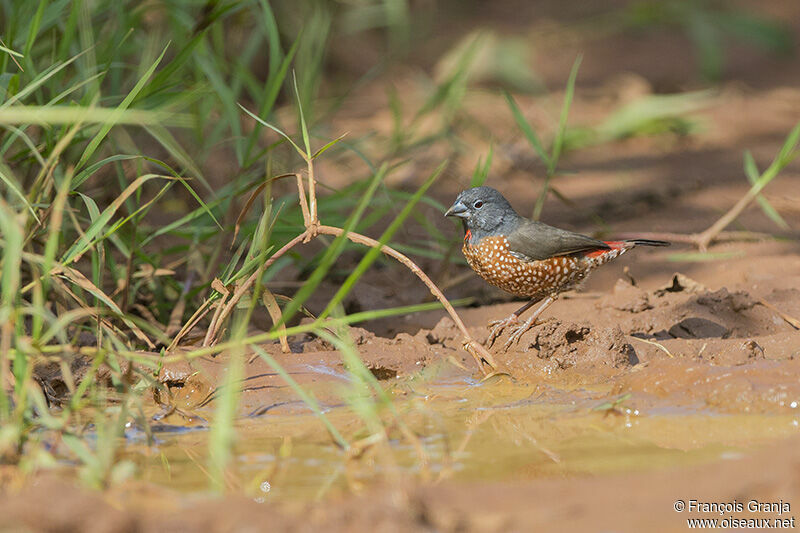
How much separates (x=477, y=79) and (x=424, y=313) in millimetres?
4736

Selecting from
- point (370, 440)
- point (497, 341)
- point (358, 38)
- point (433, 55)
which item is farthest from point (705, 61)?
point (370, 440)

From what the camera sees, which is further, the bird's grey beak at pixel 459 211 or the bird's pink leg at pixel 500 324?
the bird's grey beak at pixel 459 211

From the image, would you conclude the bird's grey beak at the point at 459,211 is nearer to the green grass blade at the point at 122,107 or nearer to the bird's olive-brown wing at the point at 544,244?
the bird's olive-brown wing at the point at 544,244

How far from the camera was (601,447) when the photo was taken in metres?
3.07

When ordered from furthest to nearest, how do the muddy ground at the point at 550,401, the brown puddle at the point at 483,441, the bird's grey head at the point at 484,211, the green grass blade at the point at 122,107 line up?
the bird's grey head at the point at 484,211 → the green grass blade at the point at 122,107 → the brown puddle at the point at 483,441 → the muddy ground at the point at 550,401

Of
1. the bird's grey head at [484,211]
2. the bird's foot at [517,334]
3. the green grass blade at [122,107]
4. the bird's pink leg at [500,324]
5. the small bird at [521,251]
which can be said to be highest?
the green grass blade at [122,107]

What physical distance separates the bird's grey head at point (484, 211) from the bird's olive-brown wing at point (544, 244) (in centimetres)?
10

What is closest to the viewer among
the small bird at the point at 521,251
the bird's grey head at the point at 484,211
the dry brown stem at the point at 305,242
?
the dry brown stem at the point at 305,242

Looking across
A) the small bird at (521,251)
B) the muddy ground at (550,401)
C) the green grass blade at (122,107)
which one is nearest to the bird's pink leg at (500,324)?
the small bird at (521,251)

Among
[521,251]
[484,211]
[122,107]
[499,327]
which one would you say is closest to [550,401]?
[499,327]

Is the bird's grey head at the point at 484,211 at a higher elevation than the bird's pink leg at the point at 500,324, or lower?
higher

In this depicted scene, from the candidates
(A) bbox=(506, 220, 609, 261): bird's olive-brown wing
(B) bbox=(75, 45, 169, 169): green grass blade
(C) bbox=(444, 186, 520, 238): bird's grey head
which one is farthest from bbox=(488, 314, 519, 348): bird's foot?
(B) bbox=(75, 45, 169, 169): green grass blade

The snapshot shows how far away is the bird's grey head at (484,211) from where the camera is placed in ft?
14.9

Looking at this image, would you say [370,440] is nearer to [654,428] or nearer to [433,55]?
[654,428]
